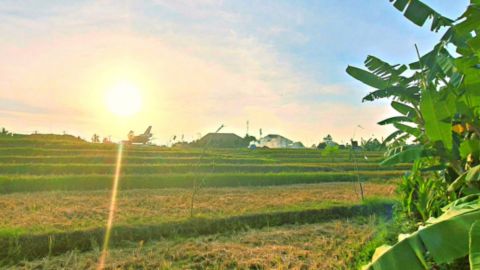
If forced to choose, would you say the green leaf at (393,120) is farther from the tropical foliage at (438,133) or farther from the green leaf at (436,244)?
the green leaf at (436,244)

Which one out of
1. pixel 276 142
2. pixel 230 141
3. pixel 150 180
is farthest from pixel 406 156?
pixel 276 142

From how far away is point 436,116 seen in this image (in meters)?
2.84

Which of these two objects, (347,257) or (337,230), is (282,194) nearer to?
(337,230)

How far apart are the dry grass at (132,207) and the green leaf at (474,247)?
4.88 m

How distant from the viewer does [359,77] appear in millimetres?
3693

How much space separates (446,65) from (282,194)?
7.25 metres

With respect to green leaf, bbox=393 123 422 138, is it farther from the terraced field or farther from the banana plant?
the terraced field

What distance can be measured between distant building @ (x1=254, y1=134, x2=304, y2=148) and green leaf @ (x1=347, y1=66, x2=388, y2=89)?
149 ft

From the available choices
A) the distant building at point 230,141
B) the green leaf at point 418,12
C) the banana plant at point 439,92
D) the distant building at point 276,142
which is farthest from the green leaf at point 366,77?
the distant building at point 276,142

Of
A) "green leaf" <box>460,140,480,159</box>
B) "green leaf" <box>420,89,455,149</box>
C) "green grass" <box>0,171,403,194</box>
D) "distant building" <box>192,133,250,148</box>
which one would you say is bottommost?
"green grass" <box>0,171,403,194</box>

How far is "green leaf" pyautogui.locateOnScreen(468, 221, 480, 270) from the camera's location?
1924 millimetres

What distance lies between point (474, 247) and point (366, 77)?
2074mm

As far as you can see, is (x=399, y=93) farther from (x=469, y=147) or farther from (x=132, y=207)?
(x=132, y=207)

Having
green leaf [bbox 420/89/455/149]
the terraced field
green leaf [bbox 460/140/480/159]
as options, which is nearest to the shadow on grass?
the terraced field
